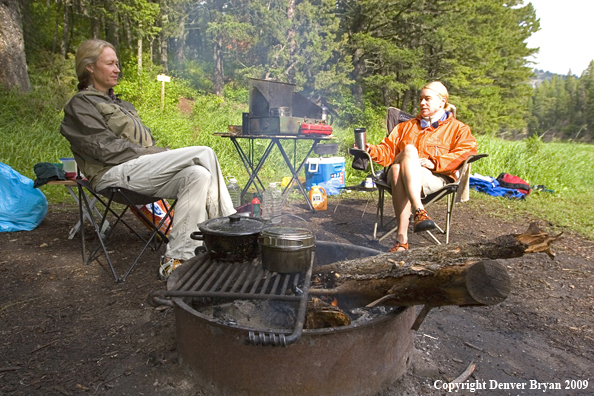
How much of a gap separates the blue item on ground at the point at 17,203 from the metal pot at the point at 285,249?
305 centimetres

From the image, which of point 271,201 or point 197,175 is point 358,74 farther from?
point 197,175

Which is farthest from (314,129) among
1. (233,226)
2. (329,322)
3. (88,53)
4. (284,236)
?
(329,322)

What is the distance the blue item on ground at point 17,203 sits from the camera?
12.2 ft

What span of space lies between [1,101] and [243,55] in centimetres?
1189

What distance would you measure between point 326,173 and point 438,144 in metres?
2.49

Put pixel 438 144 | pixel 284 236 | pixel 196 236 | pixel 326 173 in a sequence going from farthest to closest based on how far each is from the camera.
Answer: pixel 326 173, pixel 438 144, pixel 196 236, pixel 284 236

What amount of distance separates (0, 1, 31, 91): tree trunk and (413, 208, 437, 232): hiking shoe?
30.9ft

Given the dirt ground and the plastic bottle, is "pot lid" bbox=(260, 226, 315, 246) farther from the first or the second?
the plastic bottle

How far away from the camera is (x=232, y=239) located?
1.95 m

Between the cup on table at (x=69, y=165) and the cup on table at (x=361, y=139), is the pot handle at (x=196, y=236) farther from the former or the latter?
the cup on table at (x=361, y=139)

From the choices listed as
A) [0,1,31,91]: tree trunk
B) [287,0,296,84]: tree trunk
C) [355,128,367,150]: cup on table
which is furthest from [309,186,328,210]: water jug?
[287,0,296,84]: tree trunk

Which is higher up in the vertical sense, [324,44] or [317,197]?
[324,44]

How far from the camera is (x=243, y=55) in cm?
1834

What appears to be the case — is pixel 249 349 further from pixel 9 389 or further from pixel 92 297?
pixel 92 297
